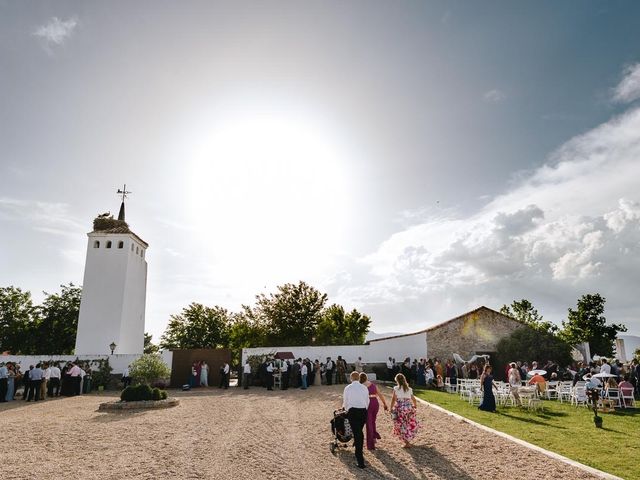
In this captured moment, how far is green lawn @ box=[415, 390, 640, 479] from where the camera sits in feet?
24.2

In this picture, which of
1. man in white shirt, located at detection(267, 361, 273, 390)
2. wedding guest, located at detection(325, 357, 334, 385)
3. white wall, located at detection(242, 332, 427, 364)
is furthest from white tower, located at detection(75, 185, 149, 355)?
wedding guest, located at detection(325, 357, 334, 385)

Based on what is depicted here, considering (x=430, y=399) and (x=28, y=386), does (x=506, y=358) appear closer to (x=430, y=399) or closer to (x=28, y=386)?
(x=430, y=399)

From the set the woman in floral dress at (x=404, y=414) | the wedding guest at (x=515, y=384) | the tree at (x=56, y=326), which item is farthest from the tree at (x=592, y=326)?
the tree at (x=56, y=326)

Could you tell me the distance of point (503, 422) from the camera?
11102mm

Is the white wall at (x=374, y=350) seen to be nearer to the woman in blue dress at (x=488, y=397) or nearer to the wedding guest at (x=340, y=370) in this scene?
the wedding guest at (x=340, y=370)

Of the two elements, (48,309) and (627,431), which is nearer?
(627,431)

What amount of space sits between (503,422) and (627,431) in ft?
8.29

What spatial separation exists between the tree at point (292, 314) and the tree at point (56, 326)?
1744 cm

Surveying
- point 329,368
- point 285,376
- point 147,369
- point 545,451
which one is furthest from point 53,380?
point 545,451

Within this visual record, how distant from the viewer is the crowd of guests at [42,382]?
17.8 metres

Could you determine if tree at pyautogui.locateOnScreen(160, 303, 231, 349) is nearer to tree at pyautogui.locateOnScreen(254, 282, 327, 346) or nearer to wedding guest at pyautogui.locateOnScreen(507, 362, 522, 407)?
tree at pyautogui.locateOnScreen(254, 282, 327, 346)

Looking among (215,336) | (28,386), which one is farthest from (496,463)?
(215,336)

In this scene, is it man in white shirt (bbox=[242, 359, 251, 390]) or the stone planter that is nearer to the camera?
the stone planter

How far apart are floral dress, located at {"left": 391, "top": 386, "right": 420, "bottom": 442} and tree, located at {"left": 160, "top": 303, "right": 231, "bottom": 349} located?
39.1 meters
